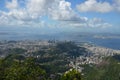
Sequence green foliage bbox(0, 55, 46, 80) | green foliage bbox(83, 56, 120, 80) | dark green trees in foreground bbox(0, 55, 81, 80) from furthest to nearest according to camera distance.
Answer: green foliage bbox(83, 56, 120, 80)
green foliage bbox(0, 55, 46, 80)
dark green trees in foreground bbox(0, 55, 81, 80)

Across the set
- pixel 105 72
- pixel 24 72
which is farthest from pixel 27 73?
pixel 105 72

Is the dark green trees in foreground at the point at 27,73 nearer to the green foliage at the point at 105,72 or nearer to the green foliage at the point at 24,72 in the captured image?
the green foliage at the point at 24,72

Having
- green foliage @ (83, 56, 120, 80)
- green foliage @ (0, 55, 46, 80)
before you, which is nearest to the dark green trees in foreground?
green foliage @ (0, 55, 46, 80)

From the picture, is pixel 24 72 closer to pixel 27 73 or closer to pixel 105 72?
pixel 27 73

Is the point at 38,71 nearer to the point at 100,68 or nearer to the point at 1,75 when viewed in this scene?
the point at 1,75

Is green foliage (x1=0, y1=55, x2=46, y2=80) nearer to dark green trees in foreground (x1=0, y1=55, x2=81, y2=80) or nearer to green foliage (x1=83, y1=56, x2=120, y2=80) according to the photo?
dark green trees in foreground (x1=0, y1=55, x2=81, y2=80)

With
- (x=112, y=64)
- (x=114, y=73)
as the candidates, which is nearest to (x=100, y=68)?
(x=112, y=64)

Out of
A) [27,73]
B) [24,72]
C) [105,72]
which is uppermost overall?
[24,72]

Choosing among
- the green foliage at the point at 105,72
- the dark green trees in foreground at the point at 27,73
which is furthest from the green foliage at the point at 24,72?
the green foliage at the point at 105,72

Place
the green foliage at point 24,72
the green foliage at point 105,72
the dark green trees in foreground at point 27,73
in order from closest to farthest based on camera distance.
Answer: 1. the dark green trees in foreground at point 27,73
2. the green foliage at point 24,72
3. the green foliage at point 105,72

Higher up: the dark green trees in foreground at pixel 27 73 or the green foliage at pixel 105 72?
the dark green trees in foreground at pixel 27 73

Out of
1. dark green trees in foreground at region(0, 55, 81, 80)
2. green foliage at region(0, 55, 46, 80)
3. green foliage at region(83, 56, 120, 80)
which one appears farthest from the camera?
green foliage at region(83, 56, 120, 80)
